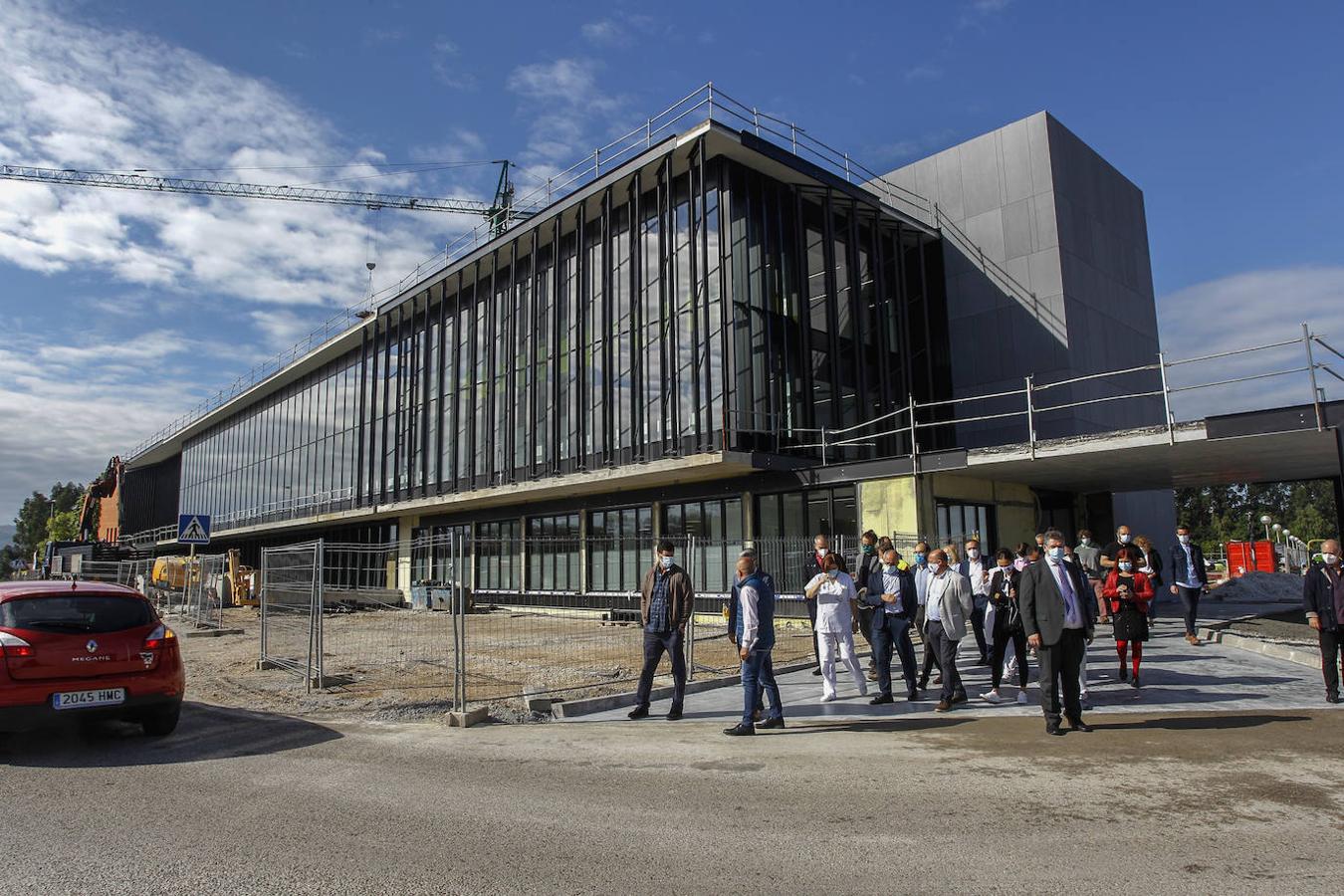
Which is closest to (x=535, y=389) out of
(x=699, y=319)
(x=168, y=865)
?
(x=699, y=319)

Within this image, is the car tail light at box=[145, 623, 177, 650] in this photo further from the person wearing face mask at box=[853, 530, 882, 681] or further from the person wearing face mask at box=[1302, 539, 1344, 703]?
the person wearing face mask at box=[1302, 539, 1344, 703]

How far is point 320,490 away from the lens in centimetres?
4131

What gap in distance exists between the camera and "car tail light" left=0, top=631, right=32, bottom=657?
735 centimetres

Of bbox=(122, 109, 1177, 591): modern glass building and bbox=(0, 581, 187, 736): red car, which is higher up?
bbox=(122, 109, 1177, 591): modern glass building

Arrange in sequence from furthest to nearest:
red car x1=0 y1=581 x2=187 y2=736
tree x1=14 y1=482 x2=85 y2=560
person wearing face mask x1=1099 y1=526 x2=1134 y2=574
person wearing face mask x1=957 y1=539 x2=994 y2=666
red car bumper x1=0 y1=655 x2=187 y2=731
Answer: tree x1=14 y1=482 x2=85 y2=560 < person wearing face mask x1=1099 y1=526 x2=1134 y2=574 < person wearing face mask x1=957 y1=539 x2=994 y2=666 < red car x1=0 y1=581 x2=187 y2=736 < red car bumper x1=0 y1=655 x2=187 y2=731

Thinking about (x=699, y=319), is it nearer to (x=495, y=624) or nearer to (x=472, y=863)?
(x=495, y=624)

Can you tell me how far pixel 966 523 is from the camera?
19531mm

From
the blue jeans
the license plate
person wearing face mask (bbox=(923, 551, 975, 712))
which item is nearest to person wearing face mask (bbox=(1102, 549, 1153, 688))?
person wearing face mask (bbox=(923, 551, 975, 712))

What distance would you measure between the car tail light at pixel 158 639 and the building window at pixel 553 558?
16.5m

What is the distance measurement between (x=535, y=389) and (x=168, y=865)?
943 inches

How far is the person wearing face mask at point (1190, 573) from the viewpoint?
12.8 meters

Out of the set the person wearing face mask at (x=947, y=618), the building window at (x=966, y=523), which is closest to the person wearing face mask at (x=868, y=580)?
the person wearing face mask at (x=947, y=618)

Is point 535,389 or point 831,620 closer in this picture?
point 831,620

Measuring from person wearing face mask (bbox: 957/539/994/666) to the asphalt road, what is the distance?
94.2 inches
